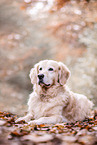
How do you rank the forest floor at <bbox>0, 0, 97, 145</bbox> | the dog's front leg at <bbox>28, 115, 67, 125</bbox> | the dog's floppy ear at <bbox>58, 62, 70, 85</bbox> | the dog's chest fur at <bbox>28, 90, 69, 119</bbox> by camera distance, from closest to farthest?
the dog's front leg at <bbox>28, 115, 67, 125</bbox> < the dog's chest fur at <bbox>28, 90, 69, 119</bbox> < the dog's floppy ear at <bbox>58, 62, 70, 85</bbox> < the forest floor at <bbox>0, 0, 97, 145</bbox>

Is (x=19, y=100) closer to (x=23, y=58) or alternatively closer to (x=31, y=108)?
(x=23, y=58)

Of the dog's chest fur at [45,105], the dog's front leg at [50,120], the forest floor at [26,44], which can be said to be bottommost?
the dog's front leg at [50,120]

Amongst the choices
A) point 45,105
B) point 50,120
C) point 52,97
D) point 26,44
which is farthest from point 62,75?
point 26,44

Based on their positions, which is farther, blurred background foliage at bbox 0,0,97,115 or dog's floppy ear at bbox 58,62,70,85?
blurred background foliage at bbox 0,0,97,115

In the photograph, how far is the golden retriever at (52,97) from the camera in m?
4.11

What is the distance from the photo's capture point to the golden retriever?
4109 mm

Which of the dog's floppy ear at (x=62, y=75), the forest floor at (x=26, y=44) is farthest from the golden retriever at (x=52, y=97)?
the forest floor at (x=26, y=44)

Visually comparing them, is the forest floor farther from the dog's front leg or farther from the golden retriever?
the dog's front leg

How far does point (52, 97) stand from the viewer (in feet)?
14.2

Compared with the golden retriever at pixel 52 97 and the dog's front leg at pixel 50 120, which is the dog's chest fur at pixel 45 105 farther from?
the dog's front leg at pixel 50 120

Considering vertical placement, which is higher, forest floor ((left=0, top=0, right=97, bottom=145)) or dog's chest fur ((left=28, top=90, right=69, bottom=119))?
forest floor ((left=0, top=0, right=97, bottom=145))

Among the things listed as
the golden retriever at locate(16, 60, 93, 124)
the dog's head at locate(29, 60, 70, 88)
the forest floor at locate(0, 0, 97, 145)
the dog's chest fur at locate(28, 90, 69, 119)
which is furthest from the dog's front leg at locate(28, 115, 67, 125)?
the forest floor at locate(0, 0, 97, 145)

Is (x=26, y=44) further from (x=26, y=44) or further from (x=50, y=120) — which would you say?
(x=50, y=120)

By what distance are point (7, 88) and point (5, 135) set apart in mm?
13639
